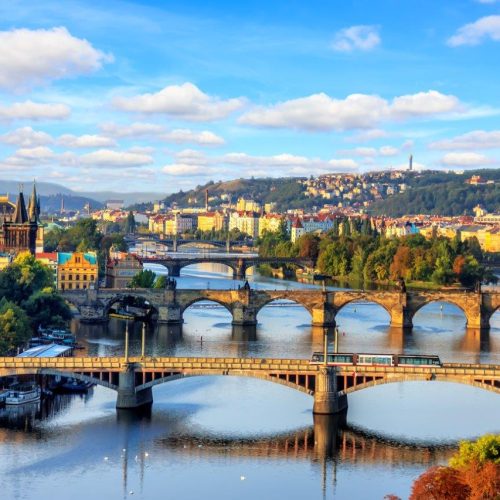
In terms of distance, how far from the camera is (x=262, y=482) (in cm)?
3641

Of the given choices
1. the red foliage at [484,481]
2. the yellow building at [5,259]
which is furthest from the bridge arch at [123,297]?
the red foliage at [484,481]

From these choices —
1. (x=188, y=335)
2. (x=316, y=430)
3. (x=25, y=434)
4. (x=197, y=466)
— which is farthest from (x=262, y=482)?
(x=188, y=335)

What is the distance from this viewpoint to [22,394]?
45.9 meters

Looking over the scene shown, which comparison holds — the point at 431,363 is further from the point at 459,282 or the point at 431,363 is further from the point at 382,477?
the point at 459,282

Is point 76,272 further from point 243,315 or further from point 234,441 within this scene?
point 234,441

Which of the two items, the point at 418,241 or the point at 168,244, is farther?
the point at 168,244

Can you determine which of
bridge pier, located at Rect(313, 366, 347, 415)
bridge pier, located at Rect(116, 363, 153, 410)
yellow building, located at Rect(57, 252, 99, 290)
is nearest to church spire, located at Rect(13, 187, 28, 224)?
yellow building, located at Rect(57, 252, 99, 290)

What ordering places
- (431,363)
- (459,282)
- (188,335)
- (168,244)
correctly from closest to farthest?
(431,363)
(188,335)
(459,282)
(168,244)

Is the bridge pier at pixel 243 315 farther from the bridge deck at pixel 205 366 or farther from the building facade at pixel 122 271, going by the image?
the bridge deck at pixel 205 366

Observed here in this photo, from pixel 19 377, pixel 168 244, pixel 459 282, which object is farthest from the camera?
pixel 168 244

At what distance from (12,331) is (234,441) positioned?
1677 cm

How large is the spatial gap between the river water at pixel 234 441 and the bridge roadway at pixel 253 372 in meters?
1.07

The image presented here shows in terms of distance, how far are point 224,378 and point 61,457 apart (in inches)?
592

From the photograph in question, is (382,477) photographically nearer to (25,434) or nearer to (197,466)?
(197,466)
